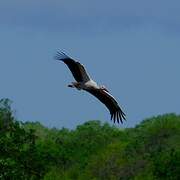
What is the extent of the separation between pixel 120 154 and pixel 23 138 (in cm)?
4556

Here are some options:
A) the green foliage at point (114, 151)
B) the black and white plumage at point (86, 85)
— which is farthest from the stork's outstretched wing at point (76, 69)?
the green foliage at point (114, 151)

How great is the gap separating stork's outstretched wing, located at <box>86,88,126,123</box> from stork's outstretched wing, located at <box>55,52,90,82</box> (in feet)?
3.30

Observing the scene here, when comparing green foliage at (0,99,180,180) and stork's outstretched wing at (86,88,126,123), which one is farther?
green foliage at (0,99,180,180)

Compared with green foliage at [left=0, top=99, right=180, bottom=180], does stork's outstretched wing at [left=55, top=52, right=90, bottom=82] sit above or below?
below

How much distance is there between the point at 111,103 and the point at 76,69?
2.78 m

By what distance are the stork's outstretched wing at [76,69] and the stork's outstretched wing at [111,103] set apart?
1.01m

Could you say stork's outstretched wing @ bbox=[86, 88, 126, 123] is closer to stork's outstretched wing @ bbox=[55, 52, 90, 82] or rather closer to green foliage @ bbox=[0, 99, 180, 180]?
stork's outstretched wing @ bbox=[55, 52, 90, 82]

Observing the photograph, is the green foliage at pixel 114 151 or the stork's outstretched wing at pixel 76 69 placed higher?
the green foliage at pixel 114 151

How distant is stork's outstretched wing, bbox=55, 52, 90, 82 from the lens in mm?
41531

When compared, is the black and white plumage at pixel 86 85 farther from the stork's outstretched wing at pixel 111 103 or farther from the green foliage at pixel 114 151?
the green foliage at pixel 114 151

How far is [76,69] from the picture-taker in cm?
4188

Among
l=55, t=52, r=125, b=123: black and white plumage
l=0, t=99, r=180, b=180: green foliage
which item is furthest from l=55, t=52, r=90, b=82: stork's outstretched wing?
l=0, t=99, r=180, b=180: green foliage

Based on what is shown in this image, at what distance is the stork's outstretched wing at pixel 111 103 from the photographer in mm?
43344

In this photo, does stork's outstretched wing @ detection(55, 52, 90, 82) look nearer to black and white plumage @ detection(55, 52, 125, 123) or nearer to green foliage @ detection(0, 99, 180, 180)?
black and white plumage @ detection(55, 52, 125, 123)
